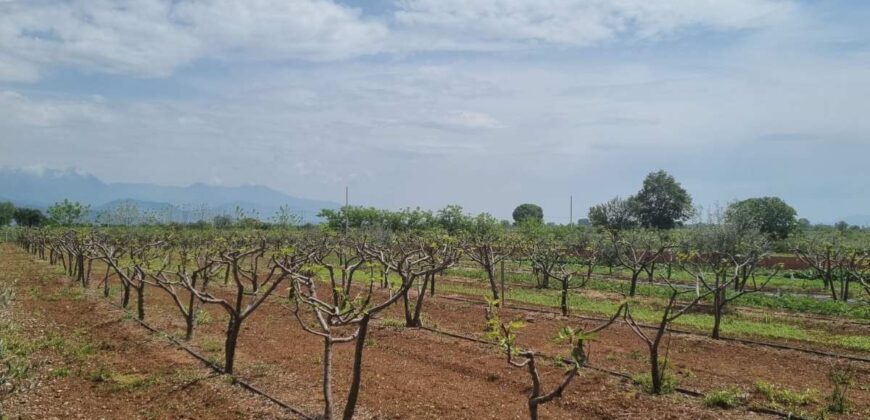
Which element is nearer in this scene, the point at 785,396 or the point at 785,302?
the point at 785,396

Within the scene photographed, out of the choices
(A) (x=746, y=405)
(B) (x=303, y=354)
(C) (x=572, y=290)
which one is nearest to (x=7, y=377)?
(B) (x=303, y=354)

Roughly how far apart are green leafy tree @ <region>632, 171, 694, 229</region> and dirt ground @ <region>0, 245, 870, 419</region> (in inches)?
2398

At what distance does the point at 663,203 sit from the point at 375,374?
69516 millimetres

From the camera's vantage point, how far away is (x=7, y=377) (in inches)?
233

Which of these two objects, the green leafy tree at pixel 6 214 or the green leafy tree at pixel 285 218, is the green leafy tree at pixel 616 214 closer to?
the green leafy tree at pixel 285 218

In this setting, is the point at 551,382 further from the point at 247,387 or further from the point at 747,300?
the point at 747,300

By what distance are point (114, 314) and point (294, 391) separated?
36.1 feet

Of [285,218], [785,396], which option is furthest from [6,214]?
A: [785,396]

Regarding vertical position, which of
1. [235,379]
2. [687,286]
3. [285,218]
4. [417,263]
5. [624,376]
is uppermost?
[285,218]

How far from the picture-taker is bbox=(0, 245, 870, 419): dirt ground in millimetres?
10180

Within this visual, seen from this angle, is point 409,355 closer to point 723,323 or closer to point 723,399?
point 723,399

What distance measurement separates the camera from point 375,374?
482 inches

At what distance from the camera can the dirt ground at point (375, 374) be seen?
1018 cm

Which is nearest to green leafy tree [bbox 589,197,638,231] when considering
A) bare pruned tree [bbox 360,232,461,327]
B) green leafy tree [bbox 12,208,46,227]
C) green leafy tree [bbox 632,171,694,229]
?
green leafy tree [bbox 632,171,694,229]
